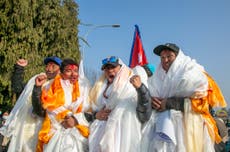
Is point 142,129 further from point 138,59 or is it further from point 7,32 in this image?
point 7,32

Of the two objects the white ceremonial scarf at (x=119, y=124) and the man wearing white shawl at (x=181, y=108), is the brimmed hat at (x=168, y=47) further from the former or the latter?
the white ceremonial scarf at (x=119, y=124)

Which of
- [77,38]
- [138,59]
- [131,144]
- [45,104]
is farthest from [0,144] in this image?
[77,38]

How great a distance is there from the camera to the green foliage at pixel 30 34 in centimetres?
1742

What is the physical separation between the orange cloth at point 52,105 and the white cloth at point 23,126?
260mm

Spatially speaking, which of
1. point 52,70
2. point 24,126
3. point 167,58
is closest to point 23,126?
point 24,126

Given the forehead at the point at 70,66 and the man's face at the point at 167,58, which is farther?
the forehead at the point at 70,66

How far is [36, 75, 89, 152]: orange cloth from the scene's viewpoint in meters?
4.55

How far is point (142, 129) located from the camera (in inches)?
167

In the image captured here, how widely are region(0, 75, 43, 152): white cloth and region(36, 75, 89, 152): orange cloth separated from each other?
26 centimetres

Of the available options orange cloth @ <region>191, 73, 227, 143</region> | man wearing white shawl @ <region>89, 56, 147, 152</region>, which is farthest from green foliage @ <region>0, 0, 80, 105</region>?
orange cloth @ <region>191, 73, 227, 143</region>

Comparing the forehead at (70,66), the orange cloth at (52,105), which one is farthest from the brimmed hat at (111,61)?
the orange cloth at (52,105)

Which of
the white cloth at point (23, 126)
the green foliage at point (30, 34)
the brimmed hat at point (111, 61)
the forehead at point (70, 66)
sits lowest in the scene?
the white cloth at point (23, 126)

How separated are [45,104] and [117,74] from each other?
98cm

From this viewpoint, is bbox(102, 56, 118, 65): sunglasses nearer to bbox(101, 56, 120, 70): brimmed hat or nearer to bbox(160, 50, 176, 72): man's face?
bbox(101, 56, 120, 70): brimmed hat
